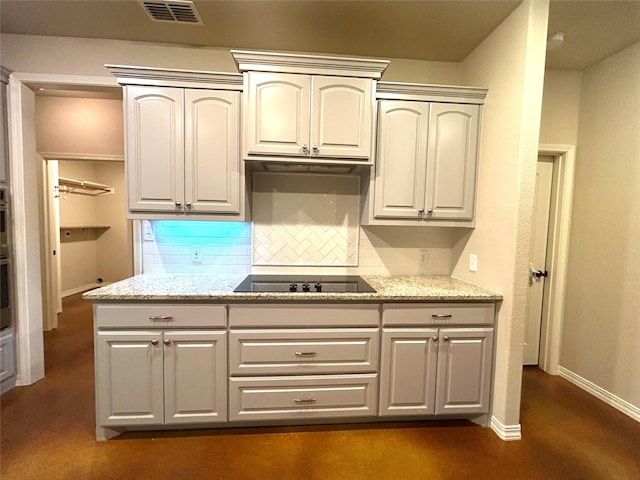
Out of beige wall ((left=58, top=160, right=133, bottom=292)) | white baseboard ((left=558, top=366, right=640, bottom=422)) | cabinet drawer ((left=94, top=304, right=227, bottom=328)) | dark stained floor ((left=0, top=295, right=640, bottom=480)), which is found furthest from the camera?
beige wall ((left=58, top=160, right=133, bottom=292))

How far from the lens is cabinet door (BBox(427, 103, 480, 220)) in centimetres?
224

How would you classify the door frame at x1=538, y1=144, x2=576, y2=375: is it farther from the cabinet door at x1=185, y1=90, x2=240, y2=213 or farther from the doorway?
the cabinet door at x1=185, y1=90, x2=240, y2=213

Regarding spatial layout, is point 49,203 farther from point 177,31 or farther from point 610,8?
point 610,8

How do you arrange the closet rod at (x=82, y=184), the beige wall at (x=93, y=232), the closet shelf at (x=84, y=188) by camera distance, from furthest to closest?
the beige wall at (x=93, y=232) < the closet shelf at (x=84, y=188) < the closet rod at (x=82, y=184)

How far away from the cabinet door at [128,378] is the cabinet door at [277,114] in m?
1.42

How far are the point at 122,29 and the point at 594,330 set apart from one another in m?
4.53

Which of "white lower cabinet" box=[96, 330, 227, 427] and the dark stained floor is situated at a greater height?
"white lower cabinet" box=[96, 330, 227, 427]

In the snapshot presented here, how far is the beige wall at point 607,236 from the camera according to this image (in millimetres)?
2311

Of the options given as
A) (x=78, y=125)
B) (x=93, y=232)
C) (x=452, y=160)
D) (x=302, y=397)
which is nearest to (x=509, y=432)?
(x=302, y=397)

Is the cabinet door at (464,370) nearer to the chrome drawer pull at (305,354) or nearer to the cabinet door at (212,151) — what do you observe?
the chrome drawer pull at (305,354)

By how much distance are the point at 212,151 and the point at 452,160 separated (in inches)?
69.9

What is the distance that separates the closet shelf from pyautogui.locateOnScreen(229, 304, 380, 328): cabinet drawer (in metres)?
4.17

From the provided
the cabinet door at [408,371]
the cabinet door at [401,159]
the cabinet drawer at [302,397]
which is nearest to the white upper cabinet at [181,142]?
the cabinet door at [401,159]

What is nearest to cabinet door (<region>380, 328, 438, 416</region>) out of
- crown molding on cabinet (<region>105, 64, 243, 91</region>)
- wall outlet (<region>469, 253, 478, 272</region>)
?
wall outlet (<region>469, 253, 478, 272</region>)
